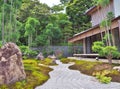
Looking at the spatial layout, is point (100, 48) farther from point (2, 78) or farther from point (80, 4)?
point (80, 4)

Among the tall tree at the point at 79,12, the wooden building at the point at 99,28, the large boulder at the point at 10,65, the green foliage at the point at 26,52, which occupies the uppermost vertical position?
the tall tree at the point at 79,12

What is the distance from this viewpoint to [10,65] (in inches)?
367

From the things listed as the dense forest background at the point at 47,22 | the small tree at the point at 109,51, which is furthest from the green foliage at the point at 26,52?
the small tree at the point at 109,51

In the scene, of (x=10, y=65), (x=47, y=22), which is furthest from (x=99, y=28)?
(x=47, y=22)

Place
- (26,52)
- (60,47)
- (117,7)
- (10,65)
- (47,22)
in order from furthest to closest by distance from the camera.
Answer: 1. (47,22)
2. (60,47)
3. (26,52)
4. (117,7)
5. (10,65)

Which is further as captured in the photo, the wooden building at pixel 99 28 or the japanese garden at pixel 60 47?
the wooden building at pixel 99 28

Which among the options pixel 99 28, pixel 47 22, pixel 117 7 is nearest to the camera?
pixel 99 28

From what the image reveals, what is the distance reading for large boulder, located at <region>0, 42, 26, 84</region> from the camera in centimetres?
902

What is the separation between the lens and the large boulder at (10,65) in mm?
9016

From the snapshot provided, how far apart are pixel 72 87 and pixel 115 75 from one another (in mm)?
3127

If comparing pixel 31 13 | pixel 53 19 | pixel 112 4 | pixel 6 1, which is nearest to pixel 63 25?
pixel 53 19

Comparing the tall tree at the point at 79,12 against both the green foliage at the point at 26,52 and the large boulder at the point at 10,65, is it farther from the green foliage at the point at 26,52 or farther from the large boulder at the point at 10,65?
the large boulder at the point at 10,65

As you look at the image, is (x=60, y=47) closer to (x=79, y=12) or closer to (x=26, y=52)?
(x=26, y=52)

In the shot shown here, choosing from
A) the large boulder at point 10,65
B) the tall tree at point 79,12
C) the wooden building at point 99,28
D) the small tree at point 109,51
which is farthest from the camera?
the tall tree at point 79,12
